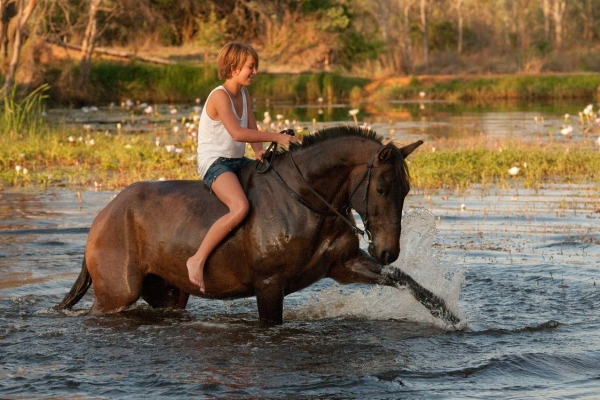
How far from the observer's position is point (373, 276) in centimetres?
664

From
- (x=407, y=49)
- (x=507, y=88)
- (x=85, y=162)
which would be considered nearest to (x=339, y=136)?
(x=85, y=162)

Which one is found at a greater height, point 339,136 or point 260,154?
point 339,136

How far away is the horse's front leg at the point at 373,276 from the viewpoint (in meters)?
6.63

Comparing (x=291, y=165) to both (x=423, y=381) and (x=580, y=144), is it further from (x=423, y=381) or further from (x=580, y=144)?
(x=580, y=144)

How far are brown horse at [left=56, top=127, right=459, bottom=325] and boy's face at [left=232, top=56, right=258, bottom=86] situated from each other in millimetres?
583

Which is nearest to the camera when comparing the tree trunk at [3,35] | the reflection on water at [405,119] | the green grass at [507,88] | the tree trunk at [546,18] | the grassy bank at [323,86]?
the reflection on water at [405,119]

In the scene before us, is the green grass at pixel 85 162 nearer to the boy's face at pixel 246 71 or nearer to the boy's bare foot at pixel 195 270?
the boy's bare foot at pixel 195 270

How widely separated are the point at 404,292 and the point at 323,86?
98.7 ft

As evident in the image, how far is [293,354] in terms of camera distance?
6.39 m

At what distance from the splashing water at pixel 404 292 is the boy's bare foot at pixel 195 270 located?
4.06ft

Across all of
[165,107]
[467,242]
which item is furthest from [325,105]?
[467,242]

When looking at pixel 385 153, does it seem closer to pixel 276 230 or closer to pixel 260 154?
pixel 276 230

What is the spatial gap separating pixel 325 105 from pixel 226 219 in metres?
27.5

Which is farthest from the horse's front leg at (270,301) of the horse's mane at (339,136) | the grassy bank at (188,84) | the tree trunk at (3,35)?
the grassy bank at (188,84)
